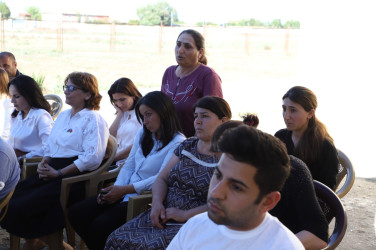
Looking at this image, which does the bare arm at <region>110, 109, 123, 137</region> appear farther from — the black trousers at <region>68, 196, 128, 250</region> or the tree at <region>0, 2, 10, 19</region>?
the tree at <region>0, 2, 10, 19</region>

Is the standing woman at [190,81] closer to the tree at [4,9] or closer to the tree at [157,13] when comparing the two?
the tree at [4,9]

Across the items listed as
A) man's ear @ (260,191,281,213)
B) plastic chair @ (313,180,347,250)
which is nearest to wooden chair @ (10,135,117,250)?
plastic chair @ (313,180,347,250)

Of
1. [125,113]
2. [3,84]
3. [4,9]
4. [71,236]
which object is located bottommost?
[71,236]

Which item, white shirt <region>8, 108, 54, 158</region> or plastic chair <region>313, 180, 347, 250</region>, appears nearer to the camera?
plastic chair <region>313, 180, 347, 250</region>

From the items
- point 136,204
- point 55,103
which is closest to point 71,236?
point 136,204

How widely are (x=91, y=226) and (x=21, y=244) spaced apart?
1.32 metres

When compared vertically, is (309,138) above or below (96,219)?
above

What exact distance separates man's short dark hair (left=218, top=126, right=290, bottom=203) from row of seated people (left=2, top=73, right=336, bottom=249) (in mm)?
800

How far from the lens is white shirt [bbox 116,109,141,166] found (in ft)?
16.0

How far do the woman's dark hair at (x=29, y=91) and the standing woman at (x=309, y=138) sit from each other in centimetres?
245

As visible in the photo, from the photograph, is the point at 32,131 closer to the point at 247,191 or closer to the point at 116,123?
the point at 116,123

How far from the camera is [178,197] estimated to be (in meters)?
3.38

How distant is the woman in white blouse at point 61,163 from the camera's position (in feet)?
13.5

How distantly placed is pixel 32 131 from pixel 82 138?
2.65 feet
